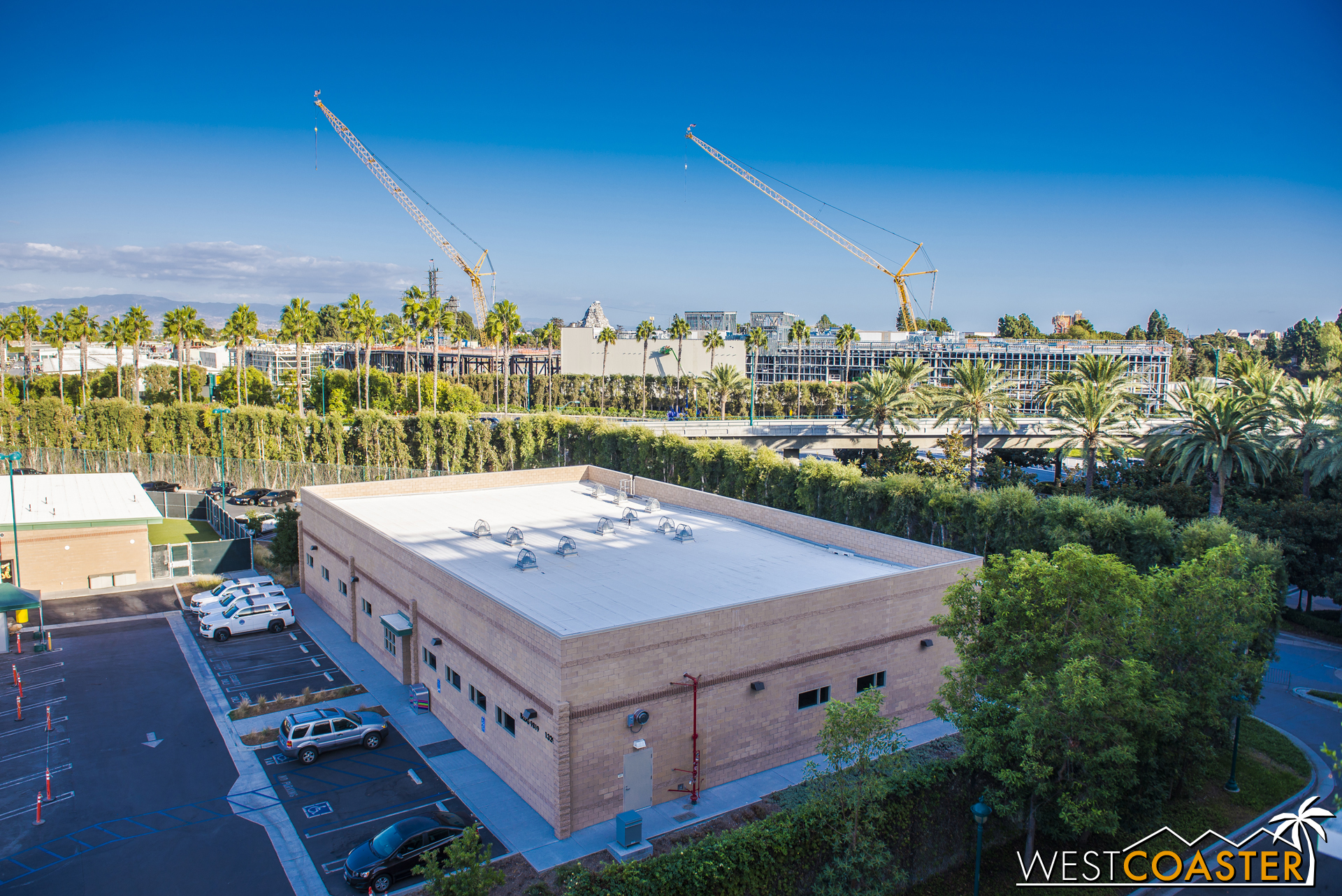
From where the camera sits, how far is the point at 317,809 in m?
20.0

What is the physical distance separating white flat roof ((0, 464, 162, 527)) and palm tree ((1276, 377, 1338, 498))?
60.8 m

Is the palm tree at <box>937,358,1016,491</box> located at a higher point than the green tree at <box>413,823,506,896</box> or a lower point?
higher

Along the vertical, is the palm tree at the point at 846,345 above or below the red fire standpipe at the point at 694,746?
above

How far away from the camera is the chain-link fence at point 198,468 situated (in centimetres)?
6488

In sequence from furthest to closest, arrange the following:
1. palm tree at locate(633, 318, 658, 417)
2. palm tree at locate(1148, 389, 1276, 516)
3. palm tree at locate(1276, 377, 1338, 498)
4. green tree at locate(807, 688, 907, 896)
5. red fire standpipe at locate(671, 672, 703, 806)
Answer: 1. palm tree at locate(633, 318, 658, 417)
2. palm tree at locate(1276, 377, 1338, 498)
3. palm tree at locate(1148, 389, 1276, 516)
4. red fire standpipe at locate(671, 672, 703, 806)
5. green tree at locate(807, 688, 907, 896)

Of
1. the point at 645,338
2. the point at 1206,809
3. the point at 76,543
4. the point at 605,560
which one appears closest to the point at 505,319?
the point at 645,338

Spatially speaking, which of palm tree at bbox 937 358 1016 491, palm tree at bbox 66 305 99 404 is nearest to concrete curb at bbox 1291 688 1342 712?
palm tree at bbox 937 358 1016 491

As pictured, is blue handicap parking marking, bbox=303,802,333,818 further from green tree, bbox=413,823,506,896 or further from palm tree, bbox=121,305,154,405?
palm tree, bbox=121,305,154,405

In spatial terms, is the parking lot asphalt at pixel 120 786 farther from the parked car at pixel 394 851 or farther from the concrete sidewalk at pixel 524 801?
the concrete sidewalk at pixel 524 801

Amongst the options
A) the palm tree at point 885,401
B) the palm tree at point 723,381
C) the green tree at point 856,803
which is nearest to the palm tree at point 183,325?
the palm tree at point 723,381

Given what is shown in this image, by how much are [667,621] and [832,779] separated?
5.19 m

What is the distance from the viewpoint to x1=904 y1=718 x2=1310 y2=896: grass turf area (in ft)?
60.3

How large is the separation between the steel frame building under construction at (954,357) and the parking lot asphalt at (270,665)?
291ft

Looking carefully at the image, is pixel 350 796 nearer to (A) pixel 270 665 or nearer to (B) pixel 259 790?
(B) pixel 259 790
